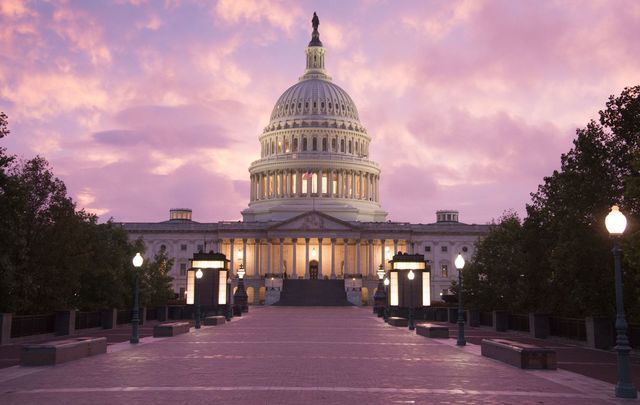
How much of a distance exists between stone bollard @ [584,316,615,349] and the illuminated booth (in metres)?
30.5

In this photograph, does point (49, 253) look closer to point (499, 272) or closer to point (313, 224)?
point (499, 272)

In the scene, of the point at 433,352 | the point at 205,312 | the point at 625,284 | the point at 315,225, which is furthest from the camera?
the point at 315,225

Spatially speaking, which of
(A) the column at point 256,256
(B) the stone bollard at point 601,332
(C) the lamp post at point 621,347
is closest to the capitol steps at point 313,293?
(A) the column at point 256,256

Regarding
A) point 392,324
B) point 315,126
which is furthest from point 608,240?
point 315,126

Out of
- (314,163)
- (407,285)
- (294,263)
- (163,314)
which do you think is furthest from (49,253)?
(314,163)

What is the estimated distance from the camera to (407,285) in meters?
65.2

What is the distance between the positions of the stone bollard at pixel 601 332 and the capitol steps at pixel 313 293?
80.6m

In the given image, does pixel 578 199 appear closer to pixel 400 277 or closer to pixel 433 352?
pixel 433 352

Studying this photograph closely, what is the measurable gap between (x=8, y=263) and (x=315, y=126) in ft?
461

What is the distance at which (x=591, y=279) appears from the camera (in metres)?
35.7

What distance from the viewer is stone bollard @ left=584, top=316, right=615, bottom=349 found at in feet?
106

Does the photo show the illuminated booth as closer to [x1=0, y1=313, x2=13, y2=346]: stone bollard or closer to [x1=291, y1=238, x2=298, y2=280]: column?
[x1=0, y1=313, x2=13, y2=346]: stone bollard

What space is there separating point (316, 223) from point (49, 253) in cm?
10633

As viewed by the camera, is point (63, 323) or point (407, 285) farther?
point (407, 285)
